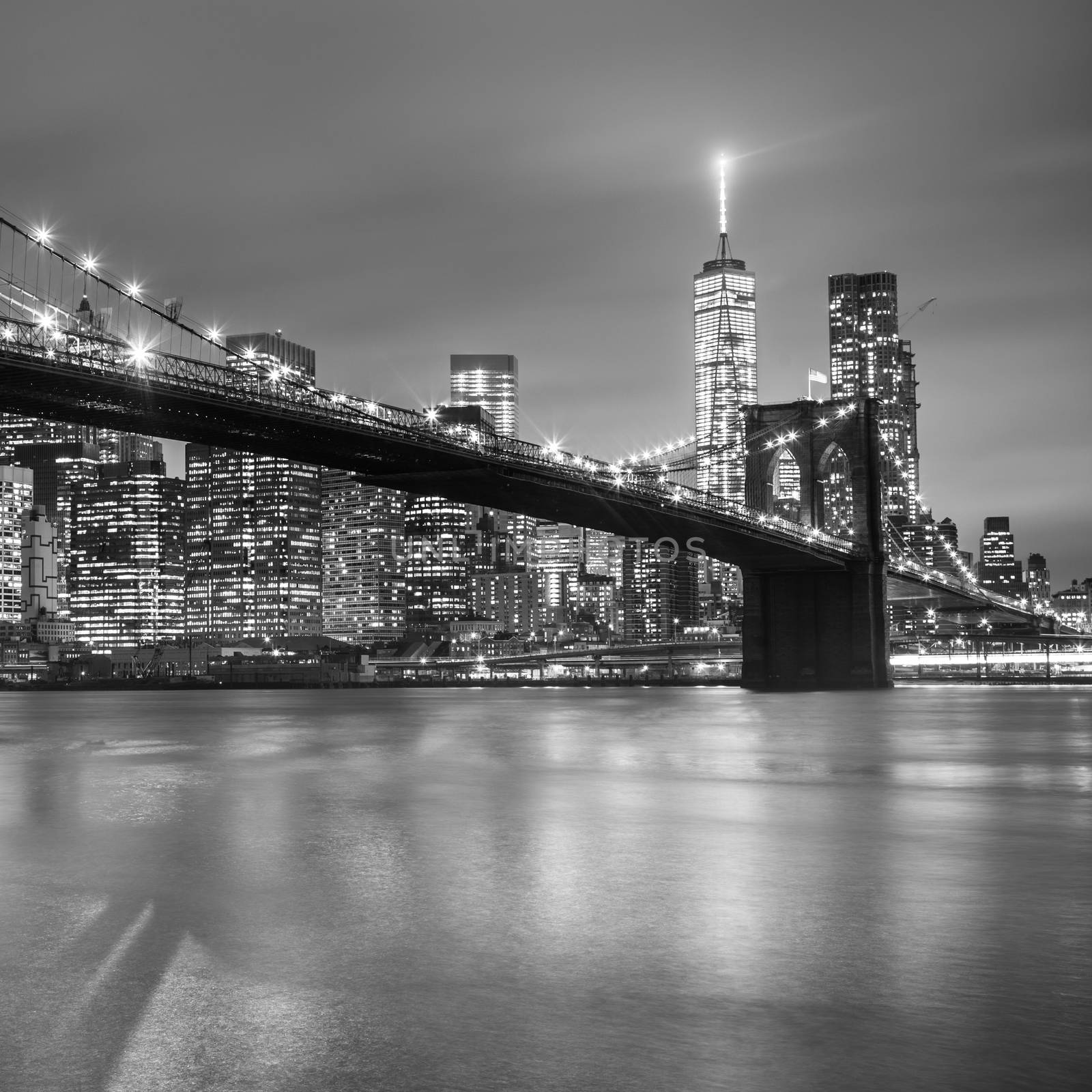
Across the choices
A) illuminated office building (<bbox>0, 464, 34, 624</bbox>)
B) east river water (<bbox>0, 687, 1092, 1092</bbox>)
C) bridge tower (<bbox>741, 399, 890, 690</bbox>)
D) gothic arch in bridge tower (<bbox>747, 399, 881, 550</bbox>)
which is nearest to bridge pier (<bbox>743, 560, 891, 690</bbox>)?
bridge tower (<bbox>741, 399, 890, 690</bbox>)

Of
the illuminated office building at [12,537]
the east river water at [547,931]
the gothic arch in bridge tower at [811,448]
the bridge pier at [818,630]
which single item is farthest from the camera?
the illuminated office building at [12,537]

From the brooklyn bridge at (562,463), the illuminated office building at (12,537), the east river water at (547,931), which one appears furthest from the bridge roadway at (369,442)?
the illuminated office building at (12,537)

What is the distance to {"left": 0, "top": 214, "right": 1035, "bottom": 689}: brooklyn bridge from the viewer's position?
41938 mm

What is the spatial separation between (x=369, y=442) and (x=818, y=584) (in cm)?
2946

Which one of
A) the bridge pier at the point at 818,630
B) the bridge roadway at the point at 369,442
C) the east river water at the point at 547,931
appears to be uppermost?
the bridge roadway at the point at 369,442

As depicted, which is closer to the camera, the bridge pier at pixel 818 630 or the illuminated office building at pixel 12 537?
the bridge pier at pixel 818 630

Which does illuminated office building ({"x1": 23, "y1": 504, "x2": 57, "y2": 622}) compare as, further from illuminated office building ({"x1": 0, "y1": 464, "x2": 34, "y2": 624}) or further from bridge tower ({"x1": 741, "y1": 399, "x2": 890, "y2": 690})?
bridge tower ({"x1": 741, "y1": 399, "x2": 890, "y2": 690})

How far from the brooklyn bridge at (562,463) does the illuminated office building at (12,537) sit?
411 ft

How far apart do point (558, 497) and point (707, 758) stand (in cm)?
3541

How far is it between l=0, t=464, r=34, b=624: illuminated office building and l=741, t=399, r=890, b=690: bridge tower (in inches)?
5342

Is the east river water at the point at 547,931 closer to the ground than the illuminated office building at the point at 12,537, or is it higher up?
closer to the ground

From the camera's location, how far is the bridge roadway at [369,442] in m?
40.7

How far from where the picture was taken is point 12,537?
609 ft

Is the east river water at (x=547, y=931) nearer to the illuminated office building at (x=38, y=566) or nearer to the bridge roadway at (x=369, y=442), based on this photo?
the bridge roadway at (x=369, y=442)
